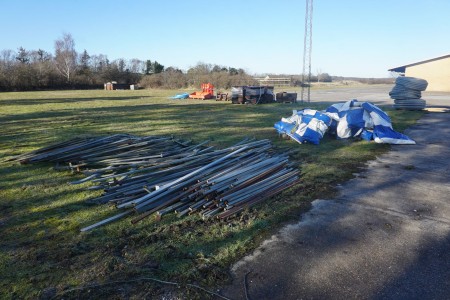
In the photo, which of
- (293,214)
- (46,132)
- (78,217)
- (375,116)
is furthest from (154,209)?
(46,132)

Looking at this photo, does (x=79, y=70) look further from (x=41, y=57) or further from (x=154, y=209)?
(x=154, y=209)

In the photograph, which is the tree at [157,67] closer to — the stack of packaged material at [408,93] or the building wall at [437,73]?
the building wall at [437,73]

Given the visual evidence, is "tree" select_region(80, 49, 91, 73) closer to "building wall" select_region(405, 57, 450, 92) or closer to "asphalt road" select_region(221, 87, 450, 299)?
"building wall" select_region(405, 57, 450, 92)

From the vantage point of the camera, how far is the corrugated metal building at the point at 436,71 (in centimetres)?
3933

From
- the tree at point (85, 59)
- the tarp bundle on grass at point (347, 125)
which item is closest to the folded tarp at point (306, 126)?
the tarp bundle on grass at point (347, 125)

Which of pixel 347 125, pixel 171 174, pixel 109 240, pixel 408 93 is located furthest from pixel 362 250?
pixel 408 93

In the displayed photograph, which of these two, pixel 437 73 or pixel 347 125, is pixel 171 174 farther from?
pixel 437 73

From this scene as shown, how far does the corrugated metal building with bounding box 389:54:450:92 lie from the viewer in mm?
39328

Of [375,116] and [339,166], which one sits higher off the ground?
[375,116]

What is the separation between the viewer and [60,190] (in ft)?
18.9

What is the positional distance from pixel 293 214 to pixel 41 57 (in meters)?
77.0

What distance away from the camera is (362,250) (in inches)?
147

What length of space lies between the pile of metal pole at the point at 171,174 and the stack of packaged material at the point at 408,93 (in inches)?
492

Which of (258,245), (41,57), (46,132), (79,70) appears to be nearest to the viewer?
(258,245)
